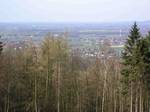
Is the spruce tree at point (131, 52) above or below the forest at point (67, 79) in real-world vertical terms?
above

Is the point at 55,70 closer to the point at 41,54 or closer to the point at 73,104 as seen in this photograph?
the point at 41,54

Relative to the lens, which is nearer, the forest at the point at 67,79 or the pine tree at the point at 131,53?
the pine tree at the point at 131,53

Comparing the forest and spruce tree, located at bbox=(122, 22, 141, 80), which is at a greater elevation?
spruce tree, located at bbox=(122, 22, 141, 80)

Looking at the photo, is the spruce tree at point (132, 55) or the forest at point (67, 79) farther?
the forest at point (67, 79)

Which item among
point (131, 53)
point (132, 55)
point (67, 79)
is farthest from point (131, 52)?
point (67, 79)

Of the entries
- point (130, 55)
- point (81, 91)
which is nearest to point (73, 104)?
point (81, 91)

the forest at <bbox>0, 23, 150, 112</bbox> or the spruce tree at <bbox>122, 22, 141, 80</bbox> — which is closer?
the spruce tree at <bbox>122, 22, 141, 80</bbox>

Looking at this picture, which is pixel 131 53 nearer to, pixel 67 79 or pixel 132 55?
pixel 132 55

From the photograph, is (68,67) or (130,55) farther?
(68,67)
